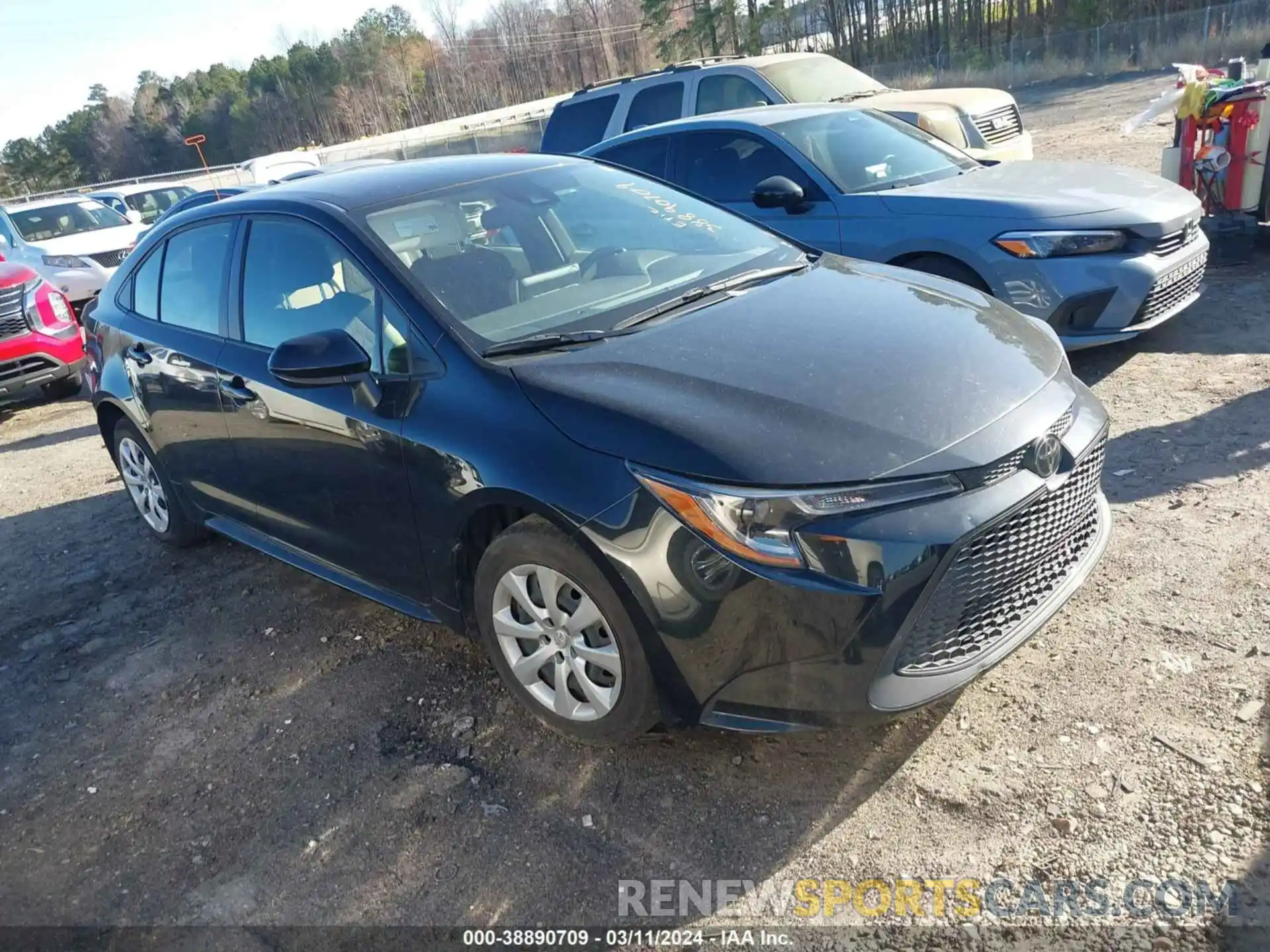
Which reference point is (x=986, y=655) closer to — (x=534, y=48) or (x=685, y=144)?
(x=685, y=144)

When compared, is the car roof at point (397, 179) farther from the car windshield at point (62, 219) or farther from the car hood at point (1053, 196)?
the car windshield at point (62, 219)

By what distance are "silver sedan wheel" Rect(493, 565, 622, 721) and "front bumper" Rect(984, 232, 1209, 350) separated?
3.69 meters

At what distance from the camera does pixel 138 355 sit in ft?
15.2

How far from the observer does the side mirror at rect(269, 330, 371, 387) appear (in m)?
3.13

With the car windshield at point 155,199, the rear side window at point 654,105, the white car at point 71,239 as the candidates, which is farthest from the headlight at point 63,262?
the rear side window at point 654,105

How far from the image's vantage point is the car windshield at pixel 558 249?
3305mm

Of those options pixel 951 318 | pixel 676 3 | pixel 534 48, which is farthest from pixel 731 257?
pixel 534 48

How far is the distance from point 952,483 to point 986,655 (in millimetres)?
509

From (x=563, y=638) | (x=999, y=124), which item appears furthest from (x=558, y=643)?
(x=999, y=124)

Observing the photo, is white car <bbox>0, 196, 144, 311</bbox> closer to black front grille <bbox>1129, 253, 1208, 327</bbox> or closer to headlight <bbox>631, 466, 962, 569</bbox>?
black front grille <bbox>1129, 253, 1208, 327</bbox>

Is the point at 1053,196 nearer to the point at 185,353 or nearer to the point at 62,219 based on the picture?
the point at 185,353

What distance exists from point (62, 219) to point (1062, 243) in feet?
49.0

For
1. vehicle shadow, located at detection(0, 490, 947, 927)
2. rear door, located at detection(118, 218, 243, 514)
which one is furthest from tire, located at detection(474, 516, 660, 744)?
rear door, located at detection(118, 218, 243, 514)

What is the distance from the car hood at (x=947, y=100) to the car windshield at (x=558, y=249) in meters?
6.34
